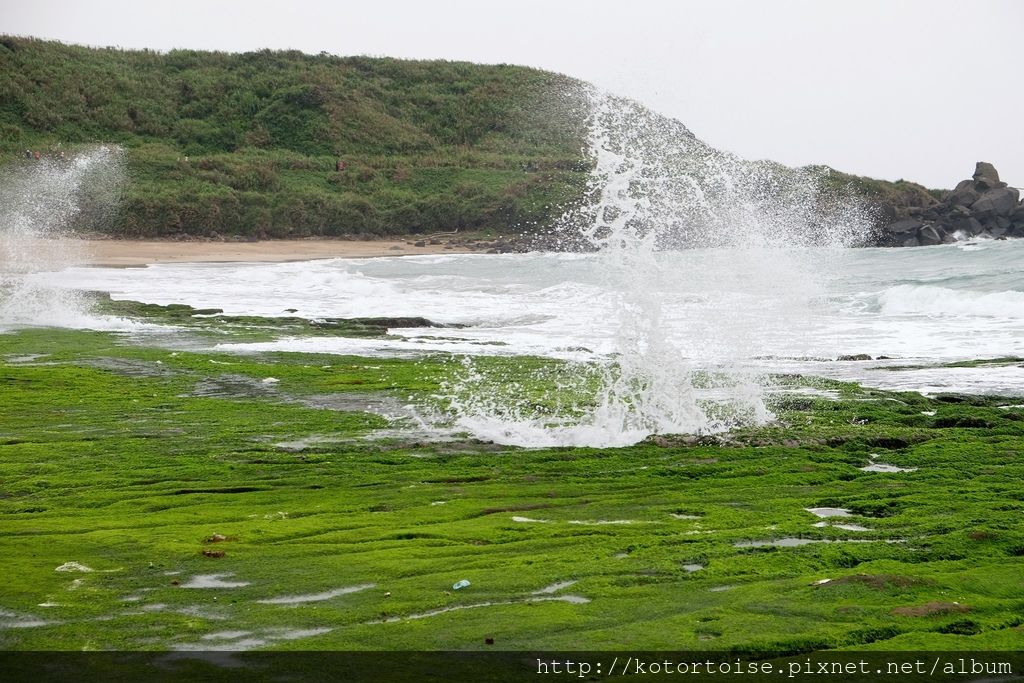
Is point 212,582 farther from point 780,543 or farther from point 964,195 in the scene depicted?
point 964,195

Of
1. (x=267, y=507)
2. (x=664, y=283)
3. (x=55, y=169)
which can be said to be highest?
(x=55, y=169)

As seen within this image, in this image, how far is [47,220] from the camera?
50781 millimetres

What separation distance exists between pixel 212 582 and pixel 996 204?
70.5 meters

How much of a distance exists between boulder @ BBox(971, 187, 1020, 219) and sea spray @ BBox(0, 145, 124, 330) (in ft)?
166

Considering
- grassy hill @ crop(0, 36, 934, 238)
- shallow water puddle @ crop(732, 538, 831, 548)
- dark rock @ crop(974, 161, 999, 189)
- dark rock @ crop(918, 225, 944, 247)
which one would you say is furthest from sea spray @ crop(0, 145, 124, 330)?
dark rock @ crop(974, 161, 999, 189)

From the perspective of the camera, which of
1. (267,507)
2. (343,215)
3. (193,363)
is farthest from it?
(343,215)

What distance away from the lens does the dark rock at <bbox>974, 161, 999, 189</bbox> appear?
7131cm

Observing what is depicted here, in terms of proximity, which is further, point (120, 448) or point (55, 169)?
point (55, 169)

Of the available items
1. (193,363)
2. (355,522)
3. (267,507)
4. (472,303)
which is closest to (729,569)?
(355,522)

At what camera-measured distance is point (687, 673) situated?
219 inches

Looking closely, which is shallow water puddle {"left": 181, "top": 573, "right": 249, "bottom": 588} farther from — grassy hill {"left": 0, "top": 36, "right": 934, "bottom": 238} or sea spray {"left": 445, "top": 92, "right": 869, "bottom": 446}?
grassy hill {"left": 0, "top": 36, "right": 934, "bottom": 238}

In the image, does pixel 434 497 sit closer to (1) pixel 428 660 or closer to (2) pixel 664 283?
(1) pixel 428 660

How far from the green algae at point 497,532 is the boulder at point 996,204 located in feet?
197

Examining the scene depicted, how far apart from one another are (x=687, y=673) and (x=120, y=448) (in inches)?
303
